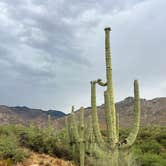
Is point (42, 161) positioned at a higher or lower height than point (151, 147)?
lower

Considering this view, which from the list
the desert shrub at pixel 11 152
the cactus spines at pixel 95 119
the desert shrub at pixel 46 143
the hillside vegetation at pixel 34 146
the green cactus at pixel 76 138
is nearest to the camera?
the cactus spines at pixel 95 119

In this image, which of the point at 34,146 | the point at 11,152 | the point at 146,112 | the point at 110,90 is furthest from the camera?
the point at 146,112

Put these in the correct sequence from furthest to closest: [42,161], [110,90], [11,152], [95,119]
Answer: [42,161] → [11,152] → [95,119] → [110,90]

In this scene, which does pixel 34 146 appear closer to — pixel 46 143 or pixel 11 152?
pixel 46 143

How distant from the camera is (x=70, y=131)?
2239 centimetres

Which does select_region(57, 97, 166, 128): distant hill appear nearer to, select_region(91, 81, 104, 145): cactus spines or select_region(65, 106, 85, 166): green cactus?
select_region(65, 106, 85, 166): green cactus

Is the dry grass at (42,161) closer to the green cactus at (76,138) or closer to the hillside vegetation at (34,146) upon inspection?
the hillside vegetation at (34,146)

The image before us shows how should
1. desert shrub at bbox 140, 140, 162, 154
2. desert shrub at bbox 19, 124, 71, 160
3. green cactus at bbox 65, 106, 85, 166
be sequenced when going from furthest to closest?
desert shrub at bbox 140, 140, 162, 154
desert shrub at bbox 19, 124, 71, 160
green cactus at bbox 65, 106, 85, 166

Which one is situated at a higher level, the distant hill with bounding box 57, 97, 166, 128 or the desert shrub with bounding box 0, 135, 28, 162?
the distant hill with bounding box 57, 97, 166, 128

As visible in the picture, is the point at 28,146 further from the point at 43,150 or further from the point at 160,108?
the point at 160,108

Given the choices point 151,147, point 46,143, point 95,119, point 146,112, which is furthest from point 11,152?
point 146,112

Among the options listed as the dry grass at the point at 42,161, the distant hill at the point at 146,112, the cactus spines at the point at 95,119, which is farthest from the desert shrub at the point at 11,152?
the distant hill at the point at 146,112

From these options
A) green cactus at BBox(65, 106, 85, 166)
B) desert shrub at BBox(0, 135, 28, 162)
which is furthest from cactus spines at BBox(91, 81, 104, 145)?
desert shrub at BBox(0, 135, 28, 162)

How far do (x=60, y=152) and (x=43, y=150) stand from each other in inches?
36.9
